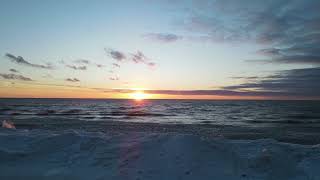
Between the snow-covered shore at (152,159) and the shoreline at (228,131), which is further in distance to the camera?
the shoreline at (228,131)

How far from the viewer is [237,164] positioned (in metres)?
8.79

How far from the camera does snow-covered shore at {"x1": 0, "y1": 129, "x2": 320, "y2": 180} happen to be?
A: 8305 mm

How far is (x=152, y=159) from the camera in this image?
8.93m

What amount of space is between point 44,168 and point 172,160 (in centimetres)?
333

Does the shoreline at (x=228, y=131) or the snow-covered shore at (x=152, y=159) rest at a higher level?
the snow-covered shore at (x=152, y=159)

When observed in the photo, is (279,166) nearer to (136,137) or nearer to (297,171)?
(297,171)

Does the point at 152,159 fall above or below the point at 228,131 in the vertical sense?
above

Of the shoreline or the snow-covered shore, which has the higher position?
the snow-covered shore

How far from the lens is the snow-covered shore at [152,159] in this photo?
27.2 feet

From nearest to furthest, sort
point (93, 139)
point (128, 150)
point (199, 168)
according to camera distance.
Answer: point (199, 168)
point (128, 150)
point (93, 139)

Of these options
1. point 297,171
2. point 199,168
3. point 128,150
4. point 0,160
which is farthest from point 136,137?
point 297,171

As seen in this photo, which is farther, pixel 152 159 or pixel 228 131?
pixel 228 131

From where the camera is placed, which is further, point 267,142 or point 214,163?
point 267,142

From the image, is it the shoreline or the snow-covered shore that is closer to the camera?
the snow-covered shore
